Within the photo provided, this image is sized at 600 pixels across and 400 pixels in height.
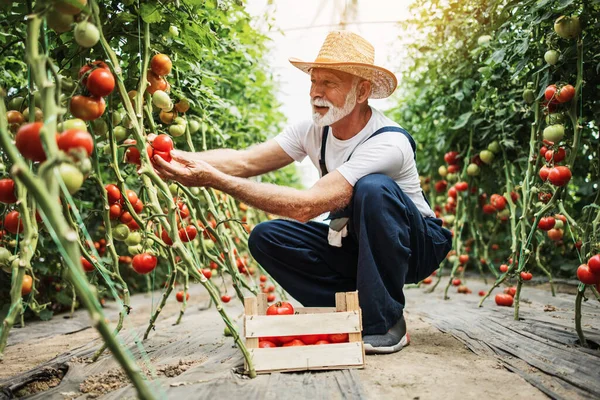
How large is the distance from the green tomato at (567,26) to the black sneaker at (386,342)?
139 cm

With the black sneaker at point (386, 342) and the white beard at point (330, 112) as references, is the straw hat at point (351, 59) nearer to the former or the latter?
the white beard at point (330, 112)

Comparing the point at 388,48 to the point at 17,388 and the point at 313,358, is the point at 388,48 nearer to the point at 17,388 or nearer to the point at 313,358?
the point at 313,358

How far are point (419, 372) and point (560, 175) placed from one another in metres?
1.17

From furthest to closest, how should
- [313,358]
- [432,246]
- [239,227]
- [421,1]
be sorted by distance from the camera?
1. [421,1]
2. [239,227]
3. [432,246]
4. [313,358]

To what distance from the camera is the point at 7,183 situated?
51.4 inches

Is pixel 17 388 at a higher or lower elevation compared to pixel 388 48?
lower

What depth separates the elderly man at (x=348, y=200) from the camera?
194 cm

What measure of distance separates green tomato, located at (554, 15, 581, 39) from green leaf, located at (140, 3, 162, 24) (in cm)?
160

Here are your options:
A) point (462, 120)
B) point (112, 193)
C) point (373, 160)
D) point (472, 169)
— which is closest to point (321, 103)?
point (373, 160)

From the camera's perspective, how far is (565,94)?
7.36 ft

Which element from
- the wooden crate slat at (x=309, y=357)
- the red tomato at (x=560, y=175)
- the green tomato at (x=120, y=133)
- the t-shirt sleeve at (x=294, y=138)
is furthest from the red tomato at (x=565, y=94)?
the green tomato at (x=120, y=133)

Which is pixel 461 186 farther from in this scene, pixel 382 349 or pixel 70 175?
pixel 70 175

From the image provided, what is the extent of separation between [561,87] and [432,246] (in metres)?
0.89

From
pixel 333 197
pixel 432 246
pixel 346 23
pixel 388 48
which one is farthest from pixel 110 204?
pixel 388 48
